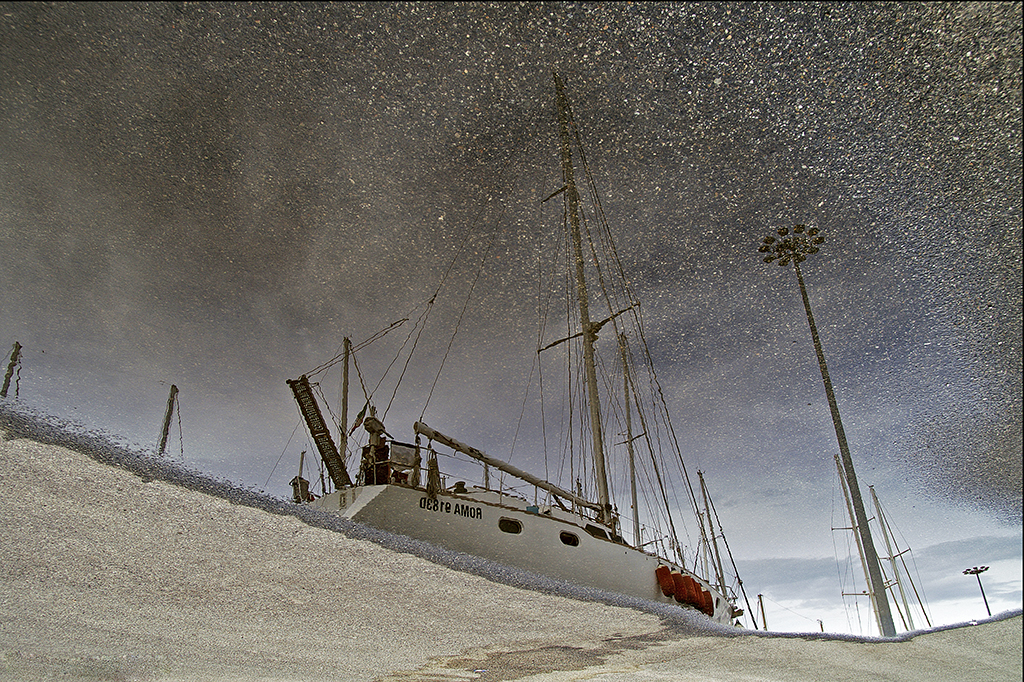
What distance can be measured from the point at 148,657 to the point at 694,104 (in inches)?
127

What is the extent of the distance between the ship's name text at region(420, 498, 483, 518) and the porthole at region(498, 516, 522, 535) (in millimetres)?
276

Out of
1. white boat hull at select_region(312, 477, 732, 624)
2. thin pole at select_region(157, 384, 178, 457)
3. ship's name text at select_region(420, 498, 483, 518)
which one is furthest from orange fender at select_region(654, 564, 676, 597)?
thin pole at select_region(157, 384, 178, 457)

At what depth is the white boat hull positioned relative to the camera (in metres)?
3.54

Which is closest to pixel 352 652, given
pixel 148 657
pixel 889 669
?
pixel 148 657

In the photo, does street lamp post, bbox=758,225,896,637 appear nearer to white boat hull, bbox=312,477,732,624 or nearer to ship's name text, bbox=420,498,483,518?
white boat hull, bbox=312,477,732,624

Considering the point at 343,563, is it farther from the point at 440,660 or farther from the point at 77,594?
the point at 440,660

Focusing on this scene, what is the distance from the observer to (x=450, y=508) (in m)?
3.81

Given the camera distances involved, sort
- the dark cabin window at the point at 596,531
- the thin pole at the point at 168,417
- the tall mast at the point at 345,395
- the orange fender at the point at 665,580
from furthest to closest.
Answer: the orange fender at the point at 665,580, the dark cabin window at the point at 596,531, the tall mast at the point at 345,395, the thin pole at the point at 168,417

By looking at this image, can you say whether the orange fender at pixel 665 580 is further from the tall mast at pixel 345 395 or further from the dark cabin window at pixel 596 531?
the tall mast at pixel 345 395

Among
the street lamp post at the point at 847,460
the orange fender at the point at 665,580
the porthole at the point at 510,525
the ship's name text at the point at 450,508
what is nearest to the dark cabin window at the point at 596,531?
the orange fender at the point at 665,580

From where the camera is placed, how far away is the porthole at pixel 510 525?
4152mm

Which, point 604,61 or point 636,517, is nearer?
point 604,61

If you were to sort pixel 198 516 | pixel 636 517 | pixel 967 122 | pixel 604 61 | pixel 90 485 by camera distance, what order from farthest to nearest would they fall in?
1. pixel 636 517
2. pixel 604 61
3. pixel 967 122
4. pixel 198 516
5. pixel 90 485

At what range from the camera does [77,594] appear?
1.29m
